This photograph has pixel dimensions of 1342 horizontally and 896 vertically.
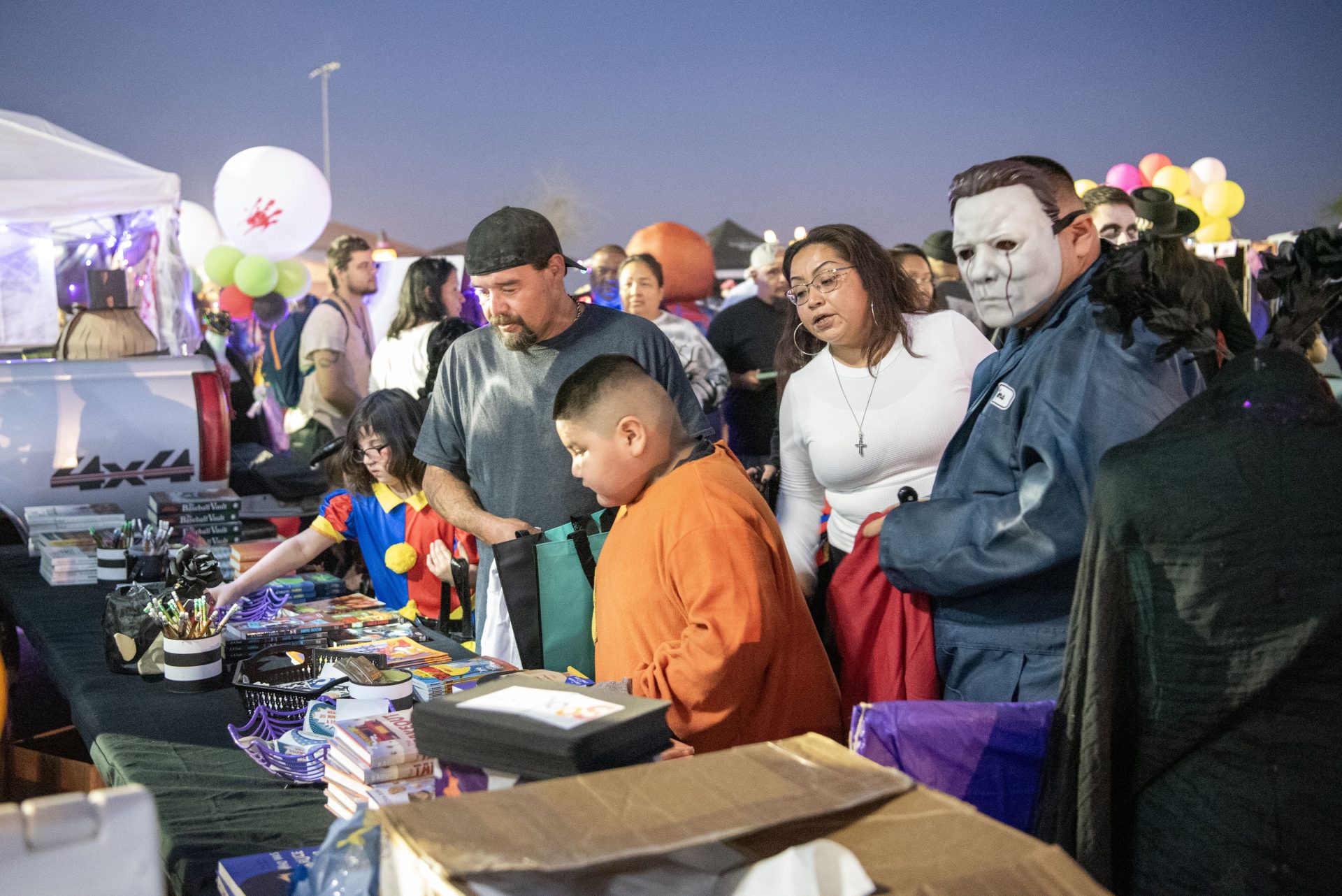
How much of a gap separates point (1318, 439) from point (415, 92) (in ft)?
57.2

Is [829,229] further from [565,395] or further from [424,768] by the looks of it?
[424,768]

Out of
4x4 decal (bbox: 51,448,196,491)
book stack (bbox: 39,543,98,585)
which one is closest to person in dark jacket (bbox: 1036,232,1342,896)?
book stack (bbox: 39,543,98,585)

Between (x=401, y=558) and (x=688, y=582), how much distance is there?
172 cm

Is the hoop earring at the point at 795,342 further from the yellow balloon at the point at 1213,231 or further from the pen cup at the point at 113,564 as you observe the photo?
the yellow balloon at the point at 1213,231

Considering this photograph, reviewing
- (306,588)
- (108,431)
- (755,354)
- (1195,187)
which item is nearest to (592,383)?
(306,588)

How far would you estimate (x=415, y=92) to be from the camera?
56.2 ft

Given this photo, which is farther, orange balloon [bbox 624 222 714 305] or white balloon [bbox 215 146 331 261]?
white balloon [bbox 215 146 331 261]

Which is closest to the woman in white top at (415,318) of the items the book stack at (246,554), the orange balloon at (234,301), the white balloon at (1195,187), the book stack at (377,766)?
the book stack at (246,554)

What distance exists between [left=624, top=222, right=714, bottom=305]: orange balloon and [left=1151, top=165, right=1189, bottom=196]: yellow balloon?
426 centimetres

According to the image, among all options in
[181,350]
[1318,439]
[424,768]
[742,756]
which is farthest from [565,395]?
[181,350]

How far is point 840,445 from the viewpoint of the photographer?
249 centimetres

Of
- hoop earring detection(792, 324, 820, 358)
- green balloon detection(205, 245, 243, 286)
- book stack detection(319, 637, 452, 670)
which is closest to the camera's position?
book stack detection(319, 637, 452, 670)

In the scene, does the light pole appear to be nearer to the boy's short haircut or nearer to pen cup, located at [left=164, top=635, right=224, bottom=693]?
pen cup, located at [left=164, top=635, right=224, bottom=693]

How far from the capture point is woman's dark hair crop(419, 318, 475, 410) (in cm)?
404
